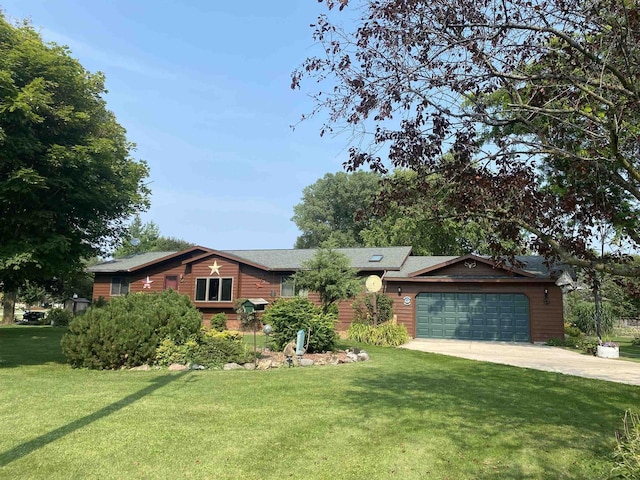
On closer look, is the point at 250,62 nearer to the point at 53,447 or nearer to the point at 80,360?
the point at 53,447

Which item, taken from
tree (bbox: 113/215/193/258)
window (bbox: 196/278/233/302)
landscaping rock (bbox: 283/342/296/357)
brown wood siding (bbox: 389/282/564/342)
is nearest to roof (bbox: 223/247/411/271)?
window (bbox: 196/278/233/302)

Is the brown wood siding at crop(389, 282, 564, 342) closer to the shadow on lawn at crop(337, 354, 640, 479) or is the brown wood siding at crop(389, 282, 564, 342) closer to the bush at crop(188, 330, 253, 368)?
the shadow on lawn at crop(337, 354, 640, 479)

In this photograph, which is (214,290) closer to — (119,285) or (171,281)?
(171,281)

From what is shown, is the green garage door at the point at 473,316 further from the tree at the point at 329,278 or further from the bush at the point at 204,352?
the bush at the point at 204,352

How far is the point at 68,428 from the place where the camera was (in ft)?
16.5

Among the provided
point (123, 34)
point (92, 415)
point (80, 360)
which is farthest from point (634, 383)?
point (123, 34)

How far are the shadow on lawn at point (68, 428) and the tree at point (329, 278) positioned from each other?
23.1ft

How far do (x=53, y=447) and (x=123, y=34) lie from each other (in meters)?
9.26

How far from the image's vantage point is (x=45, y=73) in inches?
467

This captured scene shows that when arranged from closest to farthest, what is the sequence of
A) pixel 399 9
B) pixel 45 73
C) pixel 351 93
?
pixel 399 9 → pixel 351 93 → pixel 45 73

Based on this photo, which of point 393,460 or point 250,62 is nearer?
point 393,460

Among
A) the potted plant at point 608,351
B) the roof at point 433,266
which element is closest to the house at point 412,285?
the roof at point 433,266

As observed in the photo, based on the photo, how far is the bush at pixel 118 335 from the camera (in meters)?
9.56

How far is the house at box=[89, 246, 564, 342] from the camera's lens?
17.7 meters
